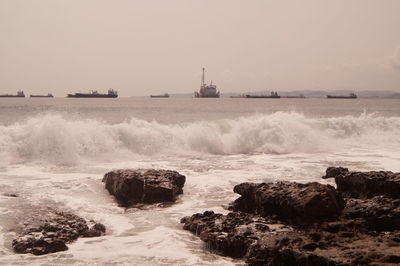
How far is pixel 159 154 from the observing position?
2002 centimetres

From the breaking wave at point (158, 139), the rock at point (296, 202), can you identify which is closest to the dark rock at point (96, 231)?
the rock at point (296, 202)

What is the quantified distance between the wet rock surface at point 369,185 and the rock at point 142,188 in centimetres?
430

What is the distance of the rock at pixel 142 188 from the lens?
10680mm

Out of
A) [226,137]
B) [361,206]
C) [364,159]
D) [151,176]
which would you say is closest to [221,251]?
[361,206]

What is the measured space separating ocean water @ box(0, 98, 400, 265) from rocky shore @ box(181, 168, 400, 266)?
17.5 inches

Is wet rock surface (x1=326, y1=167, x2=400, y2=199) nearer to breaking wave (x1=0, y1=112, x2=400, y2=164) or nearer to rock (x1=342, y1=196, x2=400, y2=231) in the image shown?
rock (x1=342, y1=196, x2=400, y2=231)

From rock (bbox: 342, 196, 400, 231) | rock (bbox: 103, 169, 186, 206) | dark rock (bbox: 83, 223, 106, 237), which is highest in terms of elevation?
rock (bbox: 342, 196, 400, 231)

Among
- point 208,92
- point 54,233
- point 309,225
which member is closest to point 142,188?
point 54,233

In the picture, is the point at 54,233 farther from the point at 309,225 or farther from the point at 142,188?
the point at 309,225

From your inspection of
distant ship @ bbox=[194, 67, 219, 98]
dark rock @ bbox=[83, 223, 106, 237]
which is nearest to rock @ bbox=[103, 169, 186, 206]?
dark rock @ bbox=[83, 223, 106, 237]

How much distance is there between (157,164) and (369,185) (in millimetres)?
9335

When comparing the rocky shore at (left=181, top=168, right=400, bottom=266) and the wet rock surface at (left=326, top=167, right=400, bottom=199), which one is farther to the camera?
the wet rock surface at (left=326, top=167, right=400, bottom=199)

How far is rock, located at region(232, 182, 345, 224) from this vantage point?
771 centimetres

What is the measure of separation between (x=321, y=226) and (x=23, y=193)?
791 centimetres
